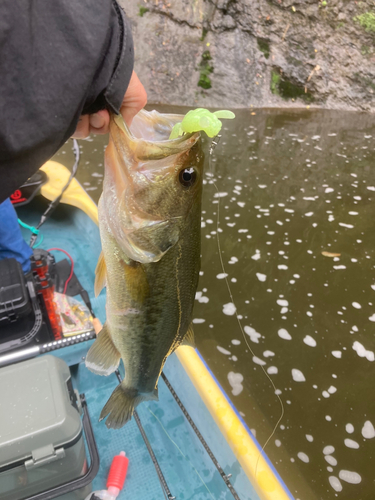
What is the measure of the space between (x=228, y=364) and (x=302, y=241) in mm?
2236

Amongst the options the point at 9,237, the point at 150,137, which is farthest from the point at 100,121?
the point at 9,237

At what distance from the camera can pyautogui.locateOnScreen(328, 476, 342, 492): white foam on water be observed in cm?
238

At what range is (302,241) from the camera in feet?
15.2

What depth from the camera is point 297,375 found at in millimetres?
3041

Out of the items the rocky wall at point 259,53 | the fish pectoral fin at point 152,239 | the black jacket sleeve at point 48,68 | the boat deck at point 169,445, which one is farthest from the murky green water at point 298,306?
the rocky wall at point 259,53

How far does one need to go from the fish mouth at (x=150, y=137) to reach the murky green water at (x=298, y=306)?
7.97 feet

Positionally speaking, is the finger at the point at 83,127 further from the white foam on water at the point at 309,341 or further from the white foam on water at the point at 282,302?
the white foam on water at the point at 282,302

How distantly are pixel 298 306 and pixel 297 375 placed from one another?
0.85 m

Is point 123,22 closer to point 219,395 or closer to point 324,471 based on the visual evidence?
point 219,395

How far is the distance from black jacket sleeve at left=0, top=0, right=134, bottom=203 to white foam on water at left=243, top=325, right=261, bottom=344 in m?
2.88

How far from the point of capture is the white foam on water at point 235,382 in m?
2.93

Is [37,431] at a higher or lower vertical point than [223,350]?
higher

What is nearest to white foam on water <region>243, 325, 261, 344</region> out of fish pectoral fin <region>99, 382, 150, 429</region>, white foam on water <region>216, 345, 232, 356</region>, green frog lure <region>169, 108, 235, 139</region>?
white foam on water <region>216, 345, 232, 356</region>

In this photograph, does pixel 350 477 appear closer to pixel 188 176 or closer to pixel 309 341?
pixel 309 341
